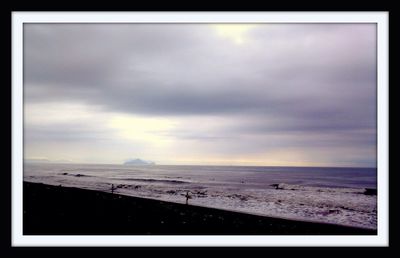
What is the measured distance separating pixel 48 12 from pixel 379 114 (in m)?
5.41

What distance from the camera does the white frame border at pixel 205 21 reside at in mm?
5582

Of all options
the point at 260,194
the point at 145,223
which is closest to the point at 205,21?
the point at 145,223

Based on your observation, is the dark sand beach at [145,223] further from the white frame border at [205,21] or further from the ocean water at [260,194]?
the ocean water at [260,194]

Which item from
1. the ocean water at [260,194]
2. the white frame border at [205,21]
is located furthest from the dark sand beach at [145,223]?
the ocean water at [260,194]

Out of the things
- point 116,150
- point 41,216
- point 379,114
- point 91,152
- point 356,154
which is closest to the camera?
point 379,114

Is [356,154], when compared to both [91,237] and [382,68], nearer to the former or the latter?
[382,68]

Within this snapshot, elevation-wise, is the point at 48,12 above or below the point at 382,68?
above

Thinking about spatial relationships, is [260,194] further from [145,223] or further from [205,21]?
[205,21]

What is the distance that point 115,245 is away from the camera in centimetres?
564

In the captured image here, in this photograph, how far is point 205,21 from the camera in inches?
223

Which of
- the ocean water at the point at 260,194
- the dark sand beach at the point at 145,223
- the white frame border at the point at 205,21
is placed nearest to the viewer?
the white frame border at the point at 205,21

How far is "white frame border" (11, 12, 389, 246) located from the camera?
5582mm

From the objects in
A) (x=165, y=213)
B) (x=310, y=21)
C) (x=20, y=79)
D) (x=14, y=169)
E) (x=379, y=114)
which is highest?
(x=310, y=21)

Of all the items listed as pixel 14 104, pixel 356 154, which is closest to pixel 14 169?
pixel 14 104
